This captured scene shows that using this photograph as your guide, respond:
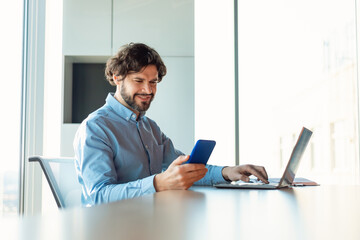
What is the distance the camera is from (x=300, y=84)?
3646 millimetres

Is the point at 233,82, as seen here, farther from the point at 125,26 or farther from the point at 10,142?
the point at 10,142

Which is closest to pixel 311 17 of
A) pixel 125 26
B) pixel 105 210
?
pixel 125 26

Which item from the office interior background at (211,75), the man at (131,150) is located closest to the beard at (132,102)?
the man at (131,150)

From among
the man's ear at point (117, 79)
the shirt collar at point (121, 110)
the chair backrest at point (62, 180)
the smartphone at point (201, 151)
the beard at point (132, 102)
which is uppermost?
the man's ear at point (117, 79)

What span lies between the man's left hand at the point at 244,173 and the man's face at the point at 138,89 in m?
0.51

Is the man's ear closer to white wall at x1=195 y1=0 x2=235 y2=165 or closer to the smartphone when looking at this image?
the smartphone

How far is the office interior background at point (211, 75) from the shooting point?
10.6ft

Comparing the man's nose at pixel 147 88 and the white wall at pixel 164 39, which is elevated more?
the white wall at pixel 164 39

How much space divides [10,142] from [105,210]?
8.44 feet

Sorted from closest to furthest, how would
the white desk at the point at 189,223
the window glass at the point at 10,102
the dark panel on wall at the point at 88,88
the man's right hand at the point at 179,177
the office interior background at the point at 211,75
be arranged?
the white desk at the point at 189,223, the man's right hand at the point at 179,177, the window glass at the point at 10,102, the office interior background at the point at 211,75, the dark panel on wall at the point at 88,88

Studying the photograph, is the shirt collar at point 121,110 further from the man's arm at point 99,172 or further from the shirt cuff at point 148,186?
the shirt cuff at point 148,186

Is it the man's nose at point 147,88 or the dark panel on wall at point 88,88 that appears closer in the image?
the man's nose at point 147,88

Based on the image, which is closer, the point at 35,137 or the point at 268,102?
the point at 35,137

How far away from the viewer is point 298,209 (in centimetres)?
85
